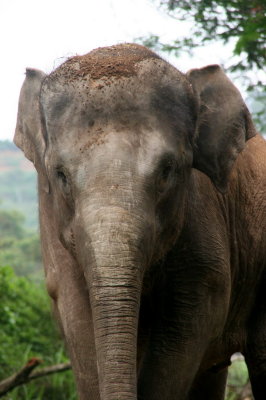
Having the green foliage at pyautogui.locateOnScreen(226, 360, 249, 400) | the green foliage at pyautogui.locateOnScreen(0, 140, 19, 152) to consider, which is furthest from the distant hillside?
the green foliage at pyautogui.locateOnScreen(226, 360, 249, 400)

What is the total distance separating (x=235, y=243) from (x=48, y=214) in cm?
128

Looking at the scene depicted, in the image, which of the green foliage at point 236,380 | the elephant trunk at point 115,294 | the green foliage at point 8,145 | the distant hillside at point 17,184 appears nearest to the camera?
the elephant trunk at point 115,294

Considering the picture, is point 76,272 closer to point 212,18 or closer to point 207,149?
point 207,149

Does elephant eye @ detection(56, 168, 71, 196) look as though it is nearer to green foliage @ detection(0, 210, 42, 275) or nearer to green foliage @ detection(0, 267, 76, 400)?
green foliage @ detection(0, 267, 76, 400)

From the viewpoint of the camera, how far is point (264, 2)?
22.1 feet

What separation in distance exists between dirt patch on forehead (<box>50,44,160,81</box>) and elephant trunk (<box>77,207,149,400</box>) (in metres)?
0.81

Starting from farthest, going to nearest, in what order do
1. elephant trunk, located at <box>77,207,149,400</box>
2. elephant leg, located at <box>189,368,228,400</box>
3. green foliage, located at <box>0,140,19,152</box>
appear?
green foliage, located at <box>0,140,19,152</box> < elephant leg, located at <box>189,368,228,400</box> < elephant trunk, located at <box>77,207,149,400</box>

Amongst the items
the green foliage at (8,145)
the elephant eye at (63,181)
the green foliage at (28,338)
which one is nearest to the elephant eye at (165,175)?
the elephant eye at (63,181)

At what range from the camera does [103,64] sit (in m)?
4.88

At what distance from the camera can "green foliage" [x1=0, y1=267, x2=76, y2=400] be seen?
10273mm

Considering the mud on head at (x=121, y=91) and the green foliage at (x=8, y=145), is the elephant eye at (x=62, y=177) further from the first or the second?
the green foliage at (x=8, y=145)

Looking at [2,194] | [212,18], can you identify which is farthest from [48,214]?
[2,194]

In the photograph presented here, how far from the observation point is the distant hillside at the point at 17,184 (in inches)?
2143

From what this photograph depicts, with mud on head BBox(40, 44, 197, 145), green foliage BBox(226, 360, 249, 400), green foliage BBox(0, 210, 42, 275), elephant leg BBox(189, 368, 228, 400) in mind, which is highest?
mud on head BBox(40, 44, 197, 145)
